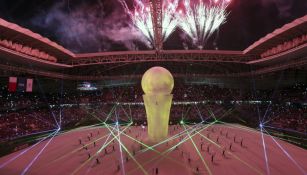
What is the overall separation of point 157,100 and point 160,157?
205 inches

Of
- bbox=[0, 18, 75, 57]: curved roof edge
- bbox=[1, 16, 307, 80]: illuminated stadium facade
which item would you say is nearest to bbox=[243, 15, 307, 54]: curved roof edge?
bbox=[1, 16, 307, 80]: illuminated stadium facade

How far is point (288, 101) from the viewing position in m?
39.1

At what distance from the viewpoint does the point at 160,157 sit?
18094 mm

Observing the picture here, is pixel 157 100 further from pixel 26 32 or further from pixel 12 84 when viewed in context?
pixel 12 84

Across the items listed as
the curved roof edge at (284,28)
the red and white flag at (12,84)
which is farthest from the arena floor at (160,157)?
the curved roof edge at (284,28)

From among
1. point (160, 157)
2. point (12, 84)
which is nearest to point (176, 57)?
point (160, 157)

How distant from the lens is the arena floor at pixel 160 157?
623 inches

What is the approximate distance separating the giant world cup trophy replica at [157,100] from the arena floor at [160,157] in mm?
1193

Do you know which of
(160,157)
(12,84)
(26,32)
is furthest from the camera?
(12,84)

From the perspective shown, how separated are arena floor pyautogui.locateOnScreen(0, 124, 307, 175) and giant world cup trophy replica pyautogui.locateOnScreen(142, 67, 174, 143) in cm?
119

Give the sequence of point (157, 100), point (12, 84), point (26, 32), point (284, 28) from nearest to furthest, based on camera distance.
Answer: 1. point (157, 100)
2. point (26, 32)
3. point (284, 28)
4. point (12, 84)

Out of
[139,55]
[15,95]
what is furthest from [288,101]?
[15,95]

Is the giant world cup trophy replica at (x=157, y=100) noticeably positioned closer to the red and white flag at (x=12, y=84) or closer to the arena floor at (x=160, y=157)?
the arena floor at (x=160, y=157)

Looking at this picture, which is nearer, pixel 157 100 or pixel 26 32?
pixel 157 100
